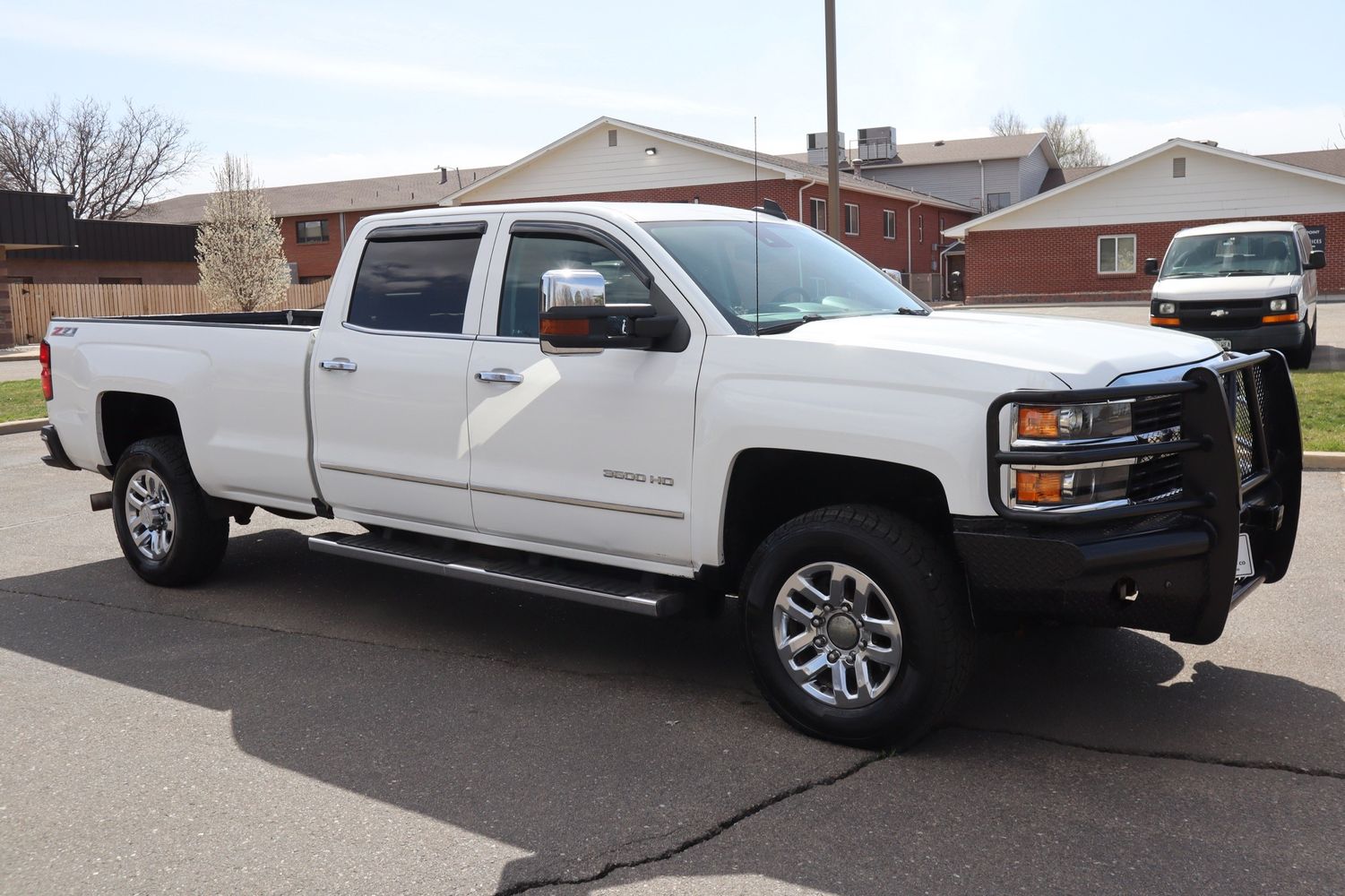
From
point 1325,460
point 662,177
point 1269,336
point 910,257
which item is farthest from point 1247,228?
point 910,257

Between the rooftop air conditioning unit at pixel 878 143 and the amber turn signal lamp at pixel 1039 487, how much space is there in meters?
55.5

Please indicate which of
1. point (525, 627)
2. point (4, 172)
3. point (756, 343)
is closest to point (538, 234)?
point (756, 343)

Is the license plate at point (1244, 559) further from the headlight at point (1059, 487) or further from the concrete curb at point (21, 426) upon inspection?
the concrete curb at point (21, 426)

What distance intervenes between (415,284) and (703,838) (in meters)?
3.12

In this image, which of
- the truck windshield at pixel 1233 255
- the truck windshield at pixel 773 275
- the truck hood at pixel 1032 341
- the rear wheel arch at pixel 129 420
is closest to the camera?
the truck hood at pixel 1032 341

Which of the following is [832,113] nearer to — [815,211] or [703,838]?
[703,838]

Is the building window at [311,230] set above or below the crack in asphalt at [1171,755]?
above

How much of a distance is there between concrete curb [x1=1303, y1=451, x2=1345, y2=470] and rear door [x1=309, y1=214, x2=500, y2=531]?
23.6ft

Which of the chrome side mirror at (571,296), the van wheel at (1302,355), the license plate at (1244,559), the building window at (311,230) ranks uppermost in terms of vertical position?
the building window at (311,230)

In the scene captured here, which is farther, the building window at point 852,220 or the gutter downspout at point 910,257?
the gutter downspout at point 910,257

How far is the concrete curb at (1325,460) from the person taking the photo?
9750 mm

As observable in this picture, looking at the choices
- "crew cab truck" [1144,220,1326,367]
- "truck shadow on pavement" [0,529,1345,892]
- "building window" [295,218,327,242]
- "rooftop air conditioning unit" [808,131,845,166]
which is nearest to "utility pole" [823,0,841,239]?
"crew cab truck" [1144,220,1326,367]

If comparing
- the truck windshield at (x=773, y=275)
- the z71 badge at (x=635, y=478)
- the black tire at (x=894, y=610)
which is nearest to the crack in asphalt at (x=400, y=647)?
the black tire at (x=894, y=610)

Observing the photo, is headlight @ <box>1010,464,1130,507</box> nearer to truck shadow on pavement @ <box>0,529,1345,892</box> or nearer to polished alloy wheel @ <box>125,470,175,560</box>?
truck shadow on pavement @ <box>0,529,1345,892</box>
